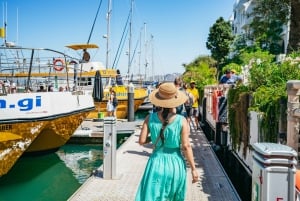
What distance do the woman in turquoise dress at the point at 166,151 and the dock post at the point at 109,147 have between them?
324 cm

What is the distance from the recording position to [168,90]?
3.85 m

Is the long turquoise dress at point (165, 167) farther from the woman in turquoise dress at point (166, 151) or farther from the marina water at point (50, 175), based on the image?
the marina water at point (50, 175)

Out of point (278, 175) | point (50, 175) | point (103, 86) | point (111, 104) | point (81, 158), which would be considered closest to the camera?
point (278, 175)

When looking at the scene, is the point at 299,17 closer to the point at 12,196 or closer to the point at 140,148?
Result: the point at 140,148

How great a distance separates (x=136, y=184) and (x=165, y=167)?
3.36 m

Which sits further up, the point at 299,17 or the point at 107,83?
the point at 299,17

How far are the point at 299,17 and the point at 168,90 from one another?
13260 mm

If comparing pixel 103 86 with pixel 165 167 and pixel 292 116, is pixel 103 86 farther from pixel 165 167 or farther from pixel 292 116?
pixel 165 167

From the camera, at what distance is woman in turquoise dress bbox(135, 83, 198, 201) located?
376 cm

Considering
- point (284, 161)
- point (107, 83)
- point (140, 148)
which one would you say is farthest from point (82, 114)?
point (107, 83)

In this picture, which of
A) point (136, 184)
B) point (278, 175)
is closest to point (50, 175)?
point (136, 184)

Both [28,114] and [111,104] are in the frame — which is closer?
[28,114]

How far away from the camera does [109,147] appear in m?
7.10

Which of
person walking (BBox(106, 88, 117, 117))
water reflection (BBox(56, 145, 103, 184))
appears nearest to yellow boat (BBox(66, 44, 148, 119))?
person walking (BBox(106, 88, 117, 117))
